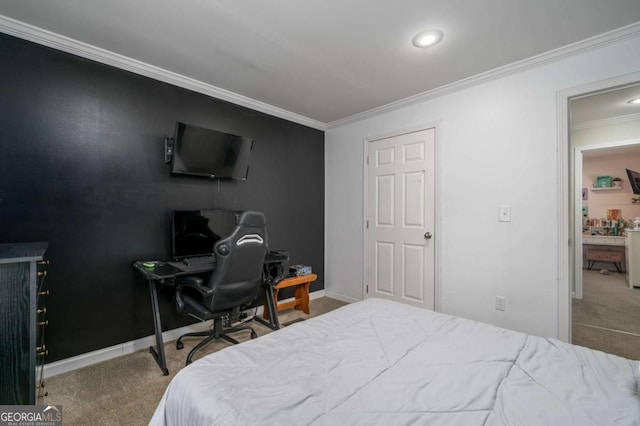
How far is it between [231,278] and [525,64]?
9.95 feet

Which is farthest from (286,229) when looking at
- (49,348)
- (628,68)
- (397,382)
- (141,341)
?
(628,68)

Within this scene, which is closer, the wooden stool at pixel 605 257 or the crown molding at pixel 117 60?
the crown molding at pixel 117 60

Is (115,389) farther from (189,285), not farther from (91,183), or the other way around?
(91,183)

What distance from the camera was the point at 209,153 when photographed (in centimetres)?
281

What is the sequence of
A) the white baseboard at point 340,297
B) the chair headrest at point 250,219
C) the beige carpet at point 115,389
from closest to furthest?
the beige carpet at point 115,389 < the chair headrest at point 250,219 < the white baseboard at point 340,297

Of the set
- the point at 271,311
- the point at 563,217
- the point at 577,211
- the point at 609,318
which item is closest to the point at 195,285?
the point at 271,311

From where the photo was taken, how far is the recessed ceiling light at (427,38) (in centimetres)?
208

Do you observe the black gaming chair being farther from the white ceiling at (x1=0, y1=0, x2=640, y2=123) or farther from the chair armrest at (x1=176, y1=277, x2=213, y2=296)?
the white ceiling at (x1=0, y1=0, x2=640, y2=123)

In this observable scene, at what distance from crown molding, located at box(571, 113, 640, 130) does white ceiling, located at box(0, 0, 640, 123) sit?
7.79 feet

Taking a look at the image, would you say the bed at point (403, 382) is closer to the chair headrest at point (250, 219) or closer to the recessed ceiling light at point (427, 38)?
the chair headrest at point (250, 219)

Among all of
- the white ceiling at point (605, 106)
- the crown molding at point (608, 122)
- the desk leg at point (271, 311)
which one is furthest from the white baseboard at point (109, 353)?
the crown molding at point (608, 122)

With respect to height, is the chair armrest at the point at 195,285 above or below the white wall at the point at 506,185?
below

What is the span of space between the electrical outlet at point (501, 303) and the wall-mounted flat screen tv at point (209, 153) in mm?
2788

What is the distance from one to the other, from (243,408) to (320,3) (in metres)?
2.13
